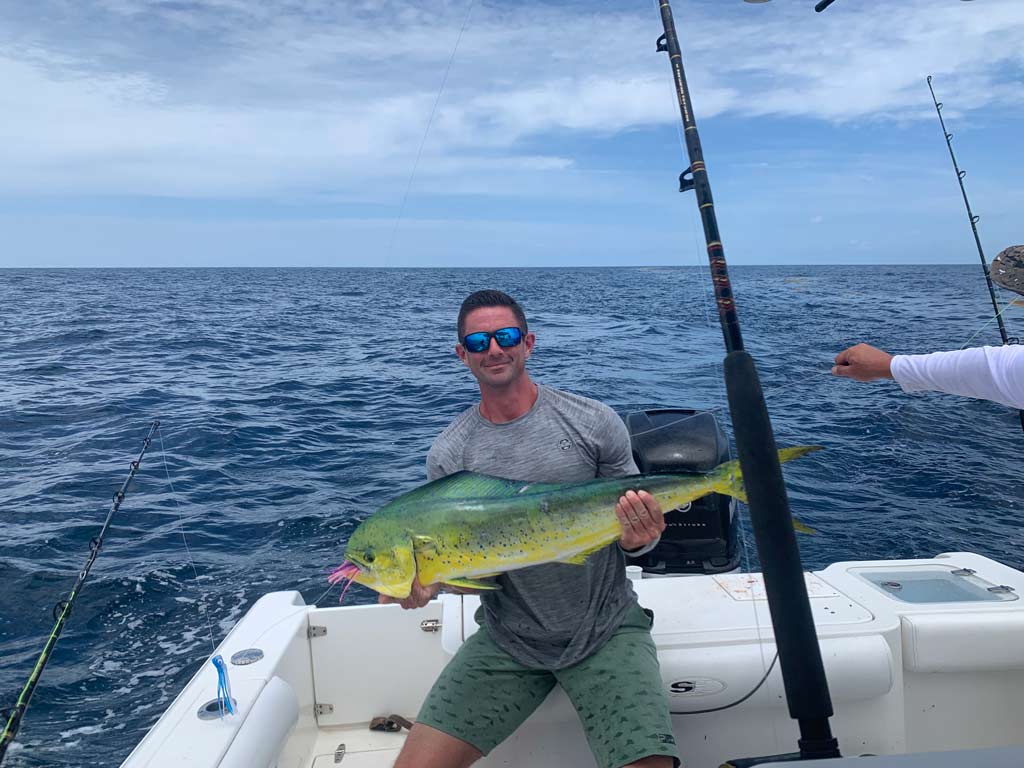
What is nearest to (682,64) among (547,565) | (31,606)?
(547,565)

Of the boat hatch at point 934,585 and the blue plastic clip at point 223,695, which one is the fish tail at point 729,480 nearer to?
the boat hatch at point 934,585

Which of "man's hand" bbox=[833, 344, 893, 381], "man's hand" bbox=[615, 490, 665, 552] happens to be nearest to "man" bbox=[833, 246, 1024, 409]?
"man's hand" bbox=[833, 344, 893, 381]

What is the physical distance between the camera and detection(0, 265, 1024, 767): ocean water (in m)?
5.54

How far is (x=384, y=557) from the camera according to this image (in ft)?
7.39

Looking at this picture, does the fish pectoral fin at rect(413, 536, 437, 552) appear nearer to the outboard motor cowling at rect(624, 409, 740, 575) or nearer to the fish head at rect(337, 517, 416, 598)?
the fish head at rect(337, 517, 416, 598)

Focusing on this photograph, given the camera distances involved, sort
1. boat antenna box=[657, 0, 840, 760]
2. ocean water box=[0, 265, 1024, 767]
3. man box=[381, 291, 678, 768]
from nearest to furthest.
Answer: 1. boat antenna box=[657, 0, 840, 760]
2. man box=[381, 291, 678, 768]
3. ocean water box=[0, 265, 1024, 767]

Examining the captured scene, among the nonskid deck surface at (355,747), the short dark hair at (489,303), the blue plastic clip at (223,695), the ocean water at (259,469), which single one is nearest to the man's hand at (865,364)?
the short dark hair at (489,303)

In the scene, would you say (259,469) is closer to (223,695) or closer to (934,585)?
(223,695)

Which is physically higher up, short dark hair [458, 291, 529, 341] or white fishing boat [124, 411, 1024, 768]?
short dark hair [458, 291, 529, 341]

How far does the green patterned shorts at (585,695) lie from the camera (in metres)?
2.36

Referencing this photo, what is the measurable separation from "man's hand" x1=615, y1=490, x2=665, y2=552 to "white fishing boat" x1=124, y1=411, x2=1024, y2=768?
1.96 feet

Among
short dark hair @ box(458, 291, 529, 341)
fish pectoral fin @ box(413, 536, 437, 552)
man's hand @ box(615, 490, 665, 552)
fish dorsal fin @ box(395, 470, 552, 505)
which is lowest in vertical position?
man's hand @ box(615, 490, 665, 552)

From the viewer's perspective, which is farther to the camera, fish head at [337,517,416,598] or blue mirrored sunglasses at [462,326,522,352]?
blue mirrored sunglasses at [462,326,522,352]

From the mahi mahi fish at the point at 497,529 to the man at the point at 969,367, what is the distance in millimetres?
494
